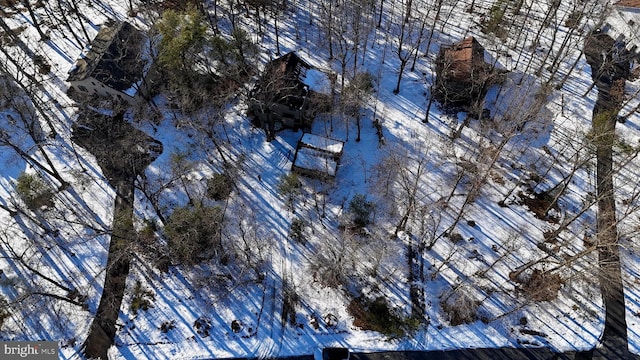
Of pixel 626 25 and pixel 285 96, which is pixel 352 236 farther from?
pixel 626 25

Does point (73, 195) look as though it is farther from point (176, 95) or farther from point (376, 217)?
point (376, 217)

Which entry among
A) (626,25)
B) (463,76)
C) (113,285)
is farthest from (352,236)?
(626,25)

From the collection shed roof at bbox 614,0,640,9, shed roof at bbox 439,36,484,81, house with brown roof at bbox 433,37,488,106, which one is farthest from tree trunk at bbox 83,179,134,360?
shed roof at bbox 614,0,640,9

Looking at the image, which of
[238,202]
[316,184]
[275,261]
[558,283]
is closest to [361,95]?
[316,184]

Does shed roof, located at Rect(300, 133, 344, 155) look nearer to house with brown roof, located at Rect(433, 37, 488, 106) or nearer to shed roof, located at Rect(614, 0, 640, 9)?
house with brown roof, located at Rect(433, 37, 488, 106)

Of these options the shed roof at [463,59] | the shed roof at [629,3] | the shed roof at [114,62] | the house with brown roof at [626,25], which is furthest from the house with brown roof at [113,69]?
the shed roof at [629,3]

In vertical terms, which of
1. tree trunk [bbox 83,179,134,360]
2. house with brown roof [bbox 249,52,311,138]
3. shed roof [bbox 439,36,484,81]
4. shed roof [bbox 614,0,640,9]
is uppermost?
shed roof [bbox 614,0,640,9]
